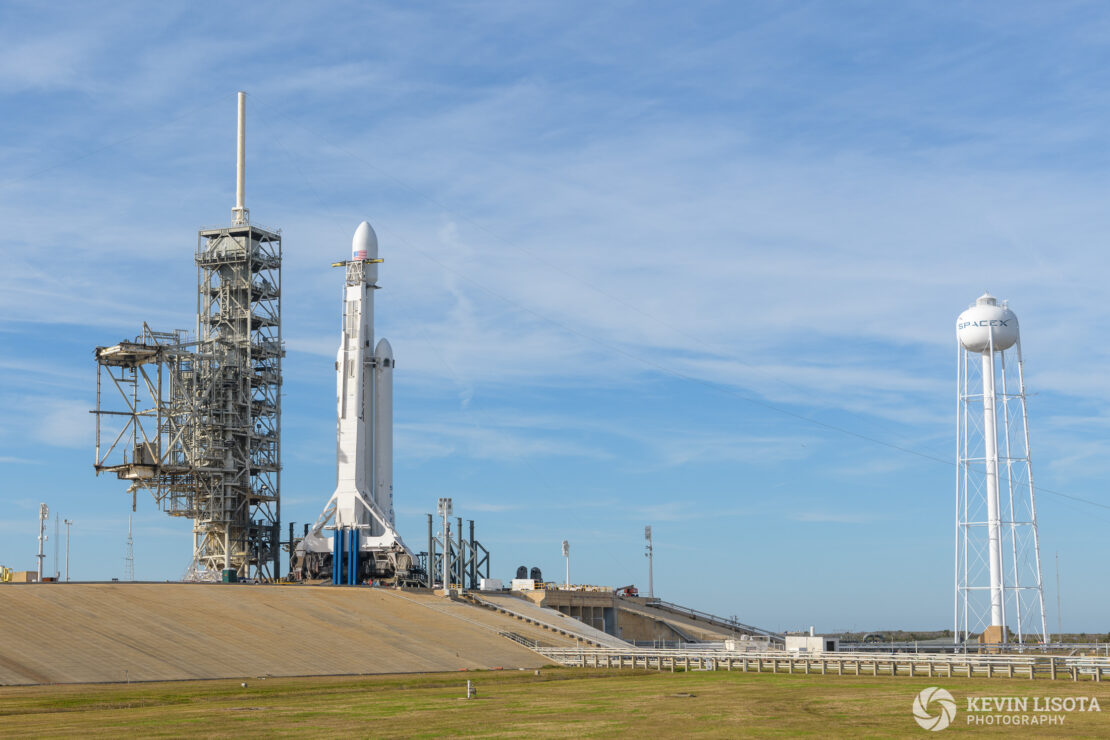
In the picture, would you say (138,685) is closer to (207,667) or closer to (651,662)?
(207,667)

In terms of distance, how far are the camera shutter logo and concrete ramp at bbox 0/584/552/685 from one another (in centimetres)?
2524

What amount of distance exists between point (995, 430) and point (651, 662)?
3070 centimetres

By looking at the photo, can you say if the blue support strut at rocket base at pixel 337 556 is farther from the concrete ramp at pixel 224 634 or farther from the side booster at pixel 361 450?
the concrete ramp at pixel 224 634

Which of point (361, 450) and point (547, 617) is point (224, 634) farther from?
point (361, 450)

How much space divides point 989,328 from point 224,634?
50.4 meters

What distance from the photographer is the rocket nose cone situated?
98.8 meters

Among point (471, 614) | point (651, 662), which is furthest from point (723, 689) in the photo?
point (471, 614)

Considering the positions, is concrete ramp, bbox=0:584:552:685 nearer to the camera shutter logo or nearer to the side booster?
the side booster

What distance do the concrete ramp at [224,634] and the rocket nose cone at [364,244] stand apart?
32.0 m

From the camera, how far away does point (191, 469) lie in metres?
93.0

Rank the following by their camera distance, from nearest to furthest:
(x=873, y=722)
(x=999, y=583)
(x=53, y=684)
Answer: (x=873, y=722) → (x=53, y=684) → (x=999, y=583)

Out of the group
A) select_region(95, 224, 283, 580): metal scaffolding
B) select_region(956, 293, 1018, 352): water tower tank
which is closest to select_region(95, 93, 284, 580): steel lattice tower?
select_region(95, 224, 283, 580): metal scaffolding

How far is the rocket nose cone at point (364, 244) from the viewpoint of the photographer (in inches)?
3890

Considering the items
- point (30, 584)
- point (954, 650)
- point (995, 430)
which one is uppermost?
point (995, 430)
